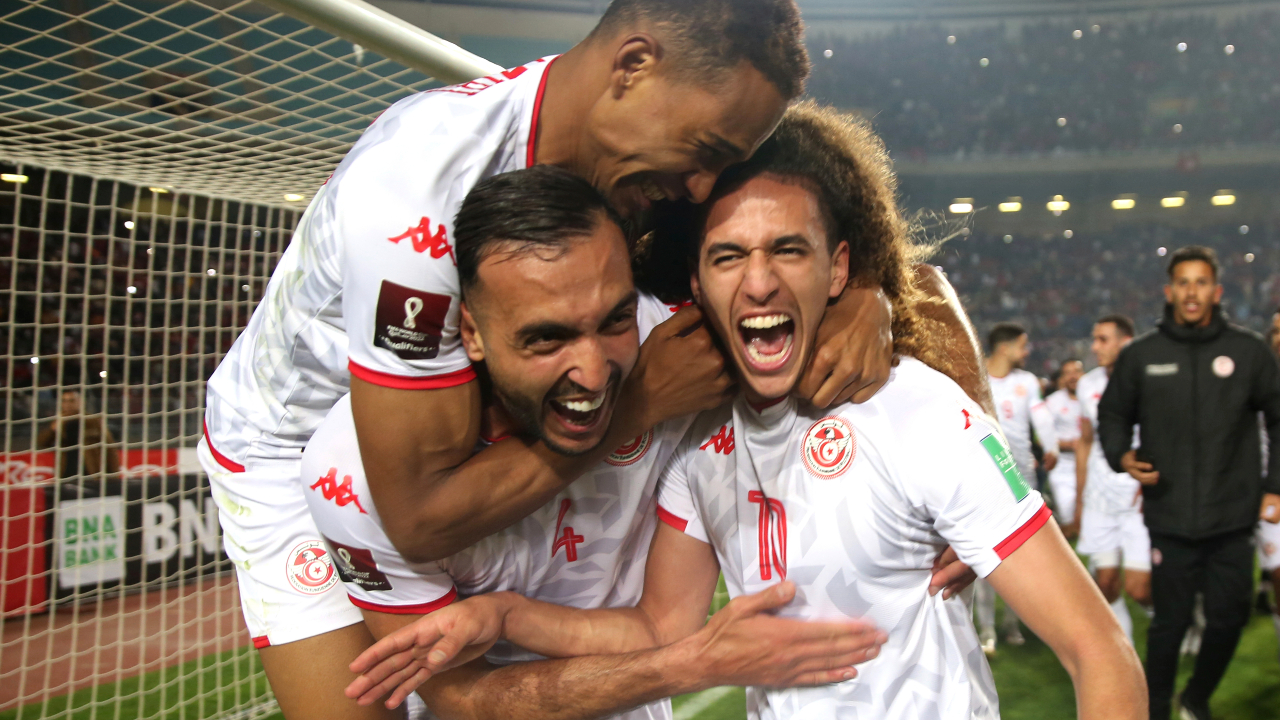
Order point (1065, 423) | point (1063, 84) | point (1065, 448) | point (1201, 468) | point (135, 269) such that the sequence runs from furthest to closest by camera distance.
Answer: point (1063, 84)
point (1065, 423)
point (1065, 448)
point (135, 269)
point (1201, 468)

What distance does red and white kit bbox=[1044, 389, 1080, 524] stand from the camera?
27.5ft

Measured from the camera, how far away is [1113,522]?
254 inches

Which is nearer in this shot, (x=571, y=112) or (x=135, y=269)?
(x=571, y=112)

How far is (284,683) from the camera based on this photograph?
105 inches

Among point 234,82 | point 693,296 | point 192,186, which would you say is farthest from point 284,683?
point 192,186

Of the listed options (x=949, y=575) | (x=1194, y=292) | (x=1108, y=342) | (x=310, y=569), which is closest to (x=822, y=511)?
Answer: (x=949, y=575)

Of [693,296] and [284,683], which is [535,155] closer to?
[693,296]

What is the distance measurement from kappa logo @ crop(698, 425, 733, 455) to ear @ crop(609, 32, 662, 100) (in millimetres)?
850

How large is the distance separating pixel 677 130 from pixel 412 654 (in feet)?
4.19

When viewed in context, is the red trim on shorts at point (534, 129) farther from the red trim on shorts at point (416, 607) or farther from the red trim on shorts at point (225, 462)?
the red trim on shorts at point (225, 462)

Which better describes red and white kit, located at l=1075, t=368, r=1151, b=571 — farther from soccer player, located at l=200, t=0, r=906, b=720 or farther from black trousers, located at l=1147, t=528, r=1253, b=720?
soccer player, located at l=200, t=0, r=906, b=720

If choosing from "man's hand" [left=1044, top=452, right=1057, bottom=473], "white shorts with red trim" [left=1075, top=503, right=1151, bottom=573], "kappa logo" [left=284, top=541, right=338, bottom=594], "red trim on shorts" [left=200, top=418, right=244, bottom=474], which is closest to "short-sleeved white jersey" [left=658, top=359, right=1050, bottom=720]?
"kappa logo" [left=284, top=541, right=338, bottom=594]

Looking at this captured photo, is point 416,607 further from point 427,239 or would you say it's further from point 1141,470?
point 1141,470

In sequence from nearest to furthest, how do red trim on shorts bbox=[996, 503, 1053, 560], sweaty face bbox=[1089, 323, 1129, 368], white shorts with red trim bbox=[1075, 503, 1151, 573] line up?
red trim on shorts bbox=[996, 503, 1053, 560], white shorts with red trim bbox=[1075, 503, 1151, 573], sweaty face bbox=[1089, 323, 1129, 368]
